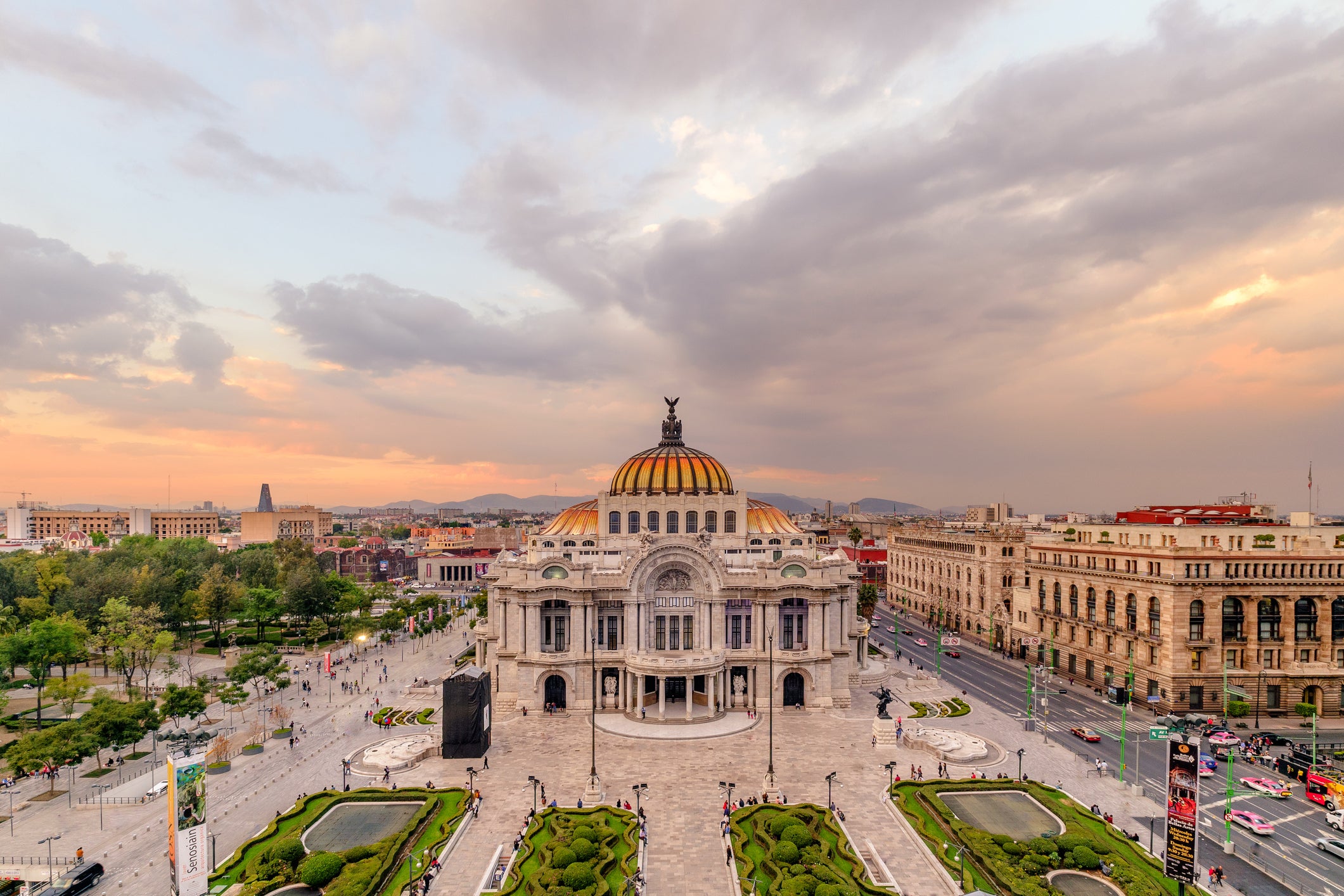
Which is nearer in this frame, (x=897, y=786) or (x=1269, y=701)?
(x=897, y=786)

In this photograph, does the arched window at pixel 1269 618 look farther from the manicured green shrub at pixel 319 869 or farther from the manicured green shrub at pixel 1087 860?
the manicured green shrub at pixel 319 869

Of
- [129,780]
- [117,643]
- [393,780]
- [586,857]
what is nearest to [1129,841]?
[586,857]

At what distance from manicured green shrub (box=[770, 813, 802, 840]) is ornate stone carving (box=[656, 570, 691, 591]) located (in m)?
32.4

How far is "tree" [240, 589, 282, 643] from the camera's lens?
10862 cm

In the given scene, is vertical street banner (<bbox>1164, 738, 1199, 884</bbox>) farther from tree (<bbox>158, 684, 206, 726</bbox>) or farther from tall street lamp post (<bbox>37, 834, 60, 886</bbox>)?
tree (<bbox>158, 684, 206, 726</bbox>)

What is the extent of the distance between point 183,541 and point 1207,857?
198 m

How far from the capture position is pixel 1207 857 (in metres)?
43.9

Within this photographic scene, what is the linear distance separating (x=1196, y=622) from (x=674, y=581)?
52.3 metres

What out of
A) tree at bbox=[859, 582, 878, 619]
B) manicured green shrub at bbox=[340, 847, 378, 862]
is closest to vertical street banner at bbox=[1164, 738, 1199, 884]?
manicured green shrub at bbox=[340, 847, 378, 862]

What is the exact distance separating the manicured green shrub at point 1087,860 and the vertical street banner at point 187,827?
46.4 meters

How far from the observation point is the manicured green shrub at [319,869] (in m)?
39.4

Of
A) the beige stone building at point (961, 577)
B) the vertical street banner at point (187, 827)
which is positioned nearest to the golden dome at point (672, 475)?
the beige stone building at point (961, 577)

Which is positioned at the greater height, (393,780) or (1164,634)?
(1164,634)

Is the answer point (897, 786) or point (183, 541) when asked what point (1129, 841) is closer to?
point (897, 786)
